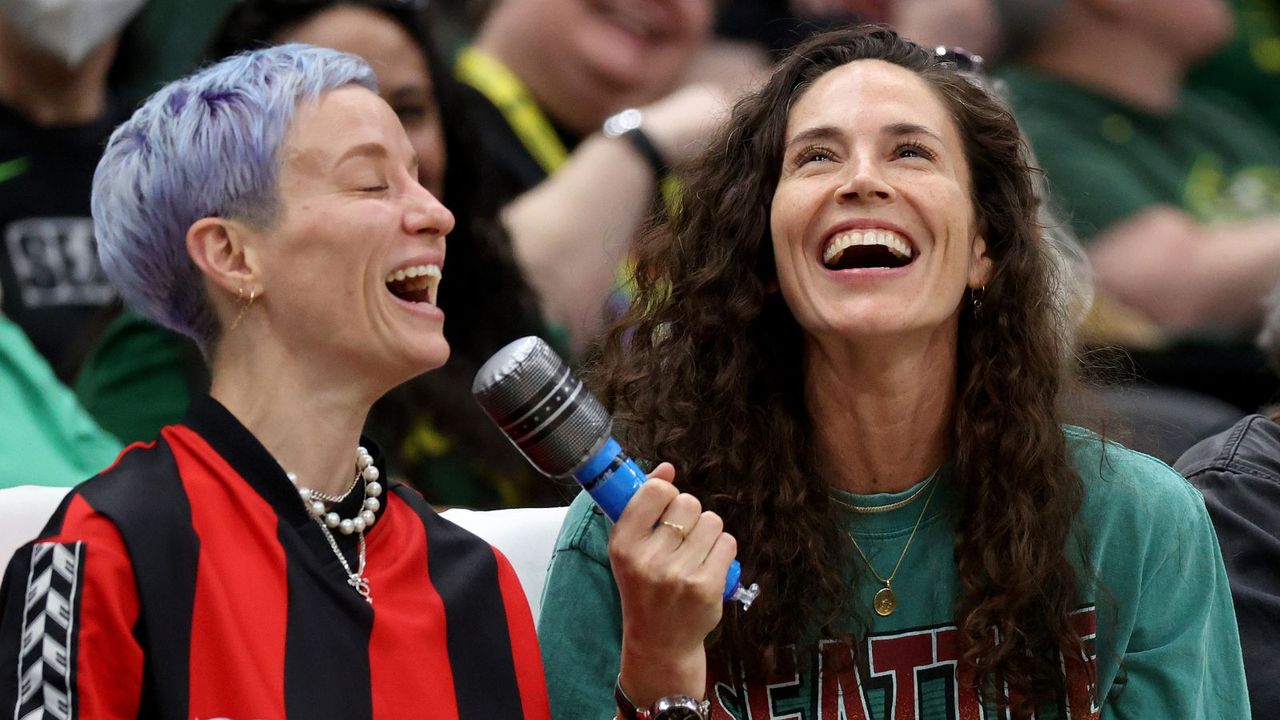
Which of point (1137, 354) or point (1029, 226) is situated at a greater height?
point (1029, 226)

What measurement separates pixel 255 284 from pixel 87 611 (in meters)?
0.47

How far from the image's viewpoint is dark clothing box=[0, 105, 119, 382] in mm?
3555

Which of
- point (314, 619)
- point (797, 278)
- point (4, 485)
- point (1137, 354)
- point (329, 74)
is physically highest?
point (329, 74)

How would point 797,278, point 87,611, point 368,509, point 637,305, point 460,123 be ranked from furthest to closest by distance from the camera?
point 460,123
point 637,305
point 797,278
point 368,509
point 87,611

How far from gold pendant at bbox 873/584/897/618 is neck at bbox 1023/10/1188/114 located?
2618mm

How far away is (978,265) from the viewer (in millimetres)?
2602

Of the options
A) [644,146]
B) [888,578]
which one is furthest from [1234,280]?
[888,578]

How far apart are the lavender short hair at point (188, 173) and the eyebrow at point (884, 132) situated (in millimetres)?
716

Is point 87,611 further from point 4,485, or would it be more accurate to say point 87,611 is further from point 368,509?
point 4,485

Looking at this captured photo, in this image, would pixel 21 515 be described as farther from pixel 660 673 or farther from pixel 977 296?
pixel 977 296

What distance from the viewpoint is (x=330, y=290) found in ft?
7.04

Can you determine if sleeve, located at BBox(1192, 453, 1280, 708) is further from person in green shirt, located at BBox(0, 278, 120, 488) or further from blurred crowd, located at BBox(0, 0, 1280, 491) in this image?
person in green shirt, located at BBox(0, 278, 120, 488)

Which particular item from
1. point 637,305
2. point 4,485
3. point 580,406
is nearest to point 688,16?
point 637,305

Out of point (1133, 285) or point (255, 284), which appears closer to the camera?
point (255, 284)
